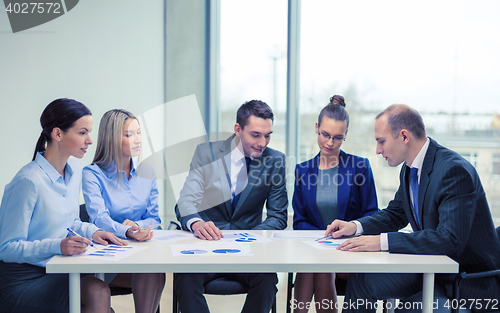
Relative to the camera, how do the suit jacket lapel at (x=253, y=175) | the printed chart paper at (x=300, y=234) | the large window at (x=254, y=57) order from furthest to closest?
the large window at (x=254, y=57) < the suit jacket lapel at (x=253, y=175) < the printed chart paper at (x=300, y=234)

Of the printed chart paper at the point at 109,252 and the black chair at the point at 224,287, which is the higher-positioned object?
the printed chart paper at the point at 109,252

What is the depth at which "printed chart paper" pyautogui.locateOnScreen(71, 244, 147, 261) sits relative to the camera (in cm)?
170

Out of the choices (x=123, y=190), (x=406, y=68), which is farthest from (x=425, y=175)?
(x=406, y=68)

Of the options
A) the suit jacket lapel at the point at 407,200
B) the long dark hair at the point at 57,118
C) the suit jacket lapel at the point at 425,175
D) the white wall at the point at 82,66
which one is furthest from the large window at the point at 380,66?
the long dark hair at the point at 57,118

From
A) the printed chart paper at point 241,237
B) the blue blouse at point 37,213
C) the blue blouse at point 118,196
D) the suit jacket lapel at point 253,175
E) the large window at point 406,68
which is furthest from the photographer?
the large window at point 406,68

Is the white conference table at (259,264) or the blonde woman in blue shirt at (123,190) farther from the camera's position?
the blonde woman in blue shirt at (123,190)

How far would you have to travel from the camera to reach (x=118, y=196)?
8.25 feet

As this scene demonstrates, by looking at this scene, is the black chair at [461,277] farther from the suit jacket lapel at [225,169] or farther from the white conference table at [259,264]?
the suit jacket lapel at [225,169]

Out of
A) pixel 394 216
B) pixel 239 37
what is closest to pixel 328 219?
pixel 394 216

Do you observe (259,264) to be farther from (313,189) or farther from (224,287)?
(313,189)

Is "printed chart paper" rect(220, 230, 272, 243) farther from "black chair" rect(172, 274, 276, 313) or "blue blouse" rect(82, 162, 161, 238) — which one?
"blue blouse" rect(82, 162, 161, 238)

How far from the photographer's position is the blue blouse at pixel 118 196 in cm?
236

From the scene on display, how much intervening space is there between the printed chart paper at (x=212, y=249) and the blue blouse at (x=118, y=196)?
48 centimetres

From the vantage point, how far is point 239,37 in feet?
15.2
